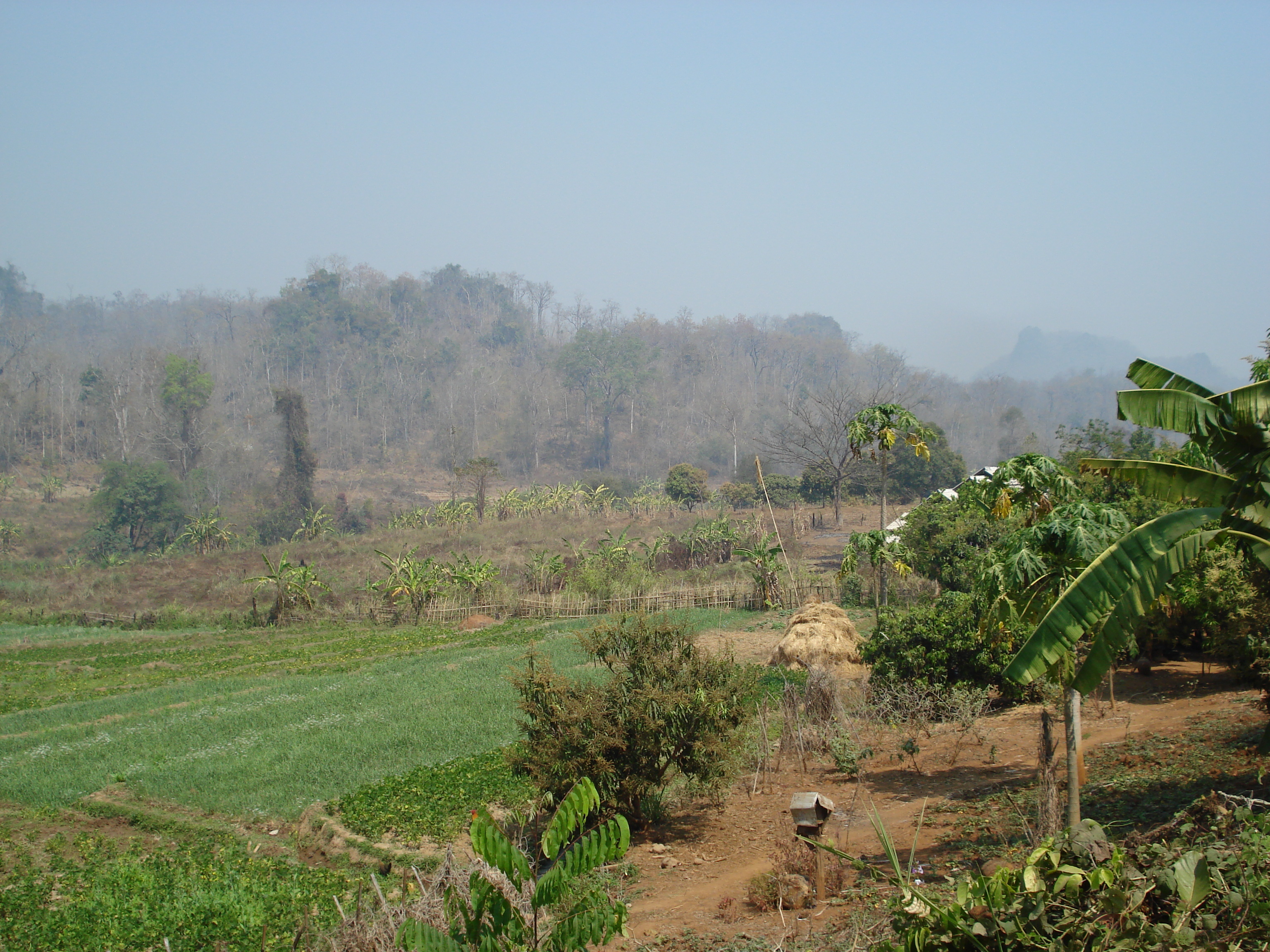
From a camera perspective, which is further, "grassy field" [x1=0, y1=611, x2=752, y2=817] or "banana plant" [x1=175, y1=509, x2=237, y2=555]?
"banana plant" [x1=175, y1=509, x2=237, y2=555]

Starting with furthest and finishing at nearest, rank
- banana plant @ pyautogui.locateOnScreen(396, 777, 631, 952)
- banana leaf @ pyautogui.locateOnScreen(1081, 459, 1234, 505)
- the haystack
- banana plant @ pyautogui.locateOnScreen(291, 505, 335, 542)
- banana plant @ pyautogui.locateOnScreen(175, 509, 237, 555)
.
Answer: banana plant @ pyautogui.locateOnScreen(291, 505, 335, 542)
banana plant @ pyautogui.locateOnScreen(175, 509, 237, 555)
the haystack
banana leaf @ pyautogui.locateOnScreen(1081, 459, 1234, 505)
banana plant @ pyautogui.locateOnScreen(396, 777, 631, 952)

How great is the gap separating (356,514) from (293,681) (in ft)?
150

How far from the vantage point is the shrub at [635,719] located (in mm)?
9359

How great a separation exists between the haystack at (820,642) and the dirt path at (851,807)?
4.56 meters

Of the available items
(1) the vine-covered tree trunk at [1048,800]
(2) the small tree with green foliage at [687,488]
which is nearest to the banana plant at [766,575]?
(1) the vine-covered tree trunk at [1048,800]

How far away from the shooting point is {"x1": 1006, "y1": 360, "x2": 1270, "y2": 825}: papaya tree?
18.6 ft

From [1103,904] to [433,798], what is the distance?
9.06 m

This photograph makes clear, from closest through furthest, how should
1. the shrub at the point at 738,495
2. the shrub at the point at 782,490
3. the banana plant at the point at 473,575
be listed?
the banana plant at the point at 473,575 → the shrub at the point at 782,490 → the shrub at the point at 738,495

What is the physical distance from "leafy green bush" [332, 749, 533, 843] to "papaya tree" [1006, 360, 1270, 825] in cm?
634

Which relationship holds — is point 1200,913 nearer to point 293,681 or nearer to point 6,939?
point 6,939

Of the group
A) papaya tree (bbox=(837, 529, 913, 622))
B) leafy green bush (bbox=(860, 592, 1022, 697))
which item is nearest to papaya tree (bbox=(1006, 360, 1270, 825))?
leafy green bush (bbox=(860, 592, 1022, 697))

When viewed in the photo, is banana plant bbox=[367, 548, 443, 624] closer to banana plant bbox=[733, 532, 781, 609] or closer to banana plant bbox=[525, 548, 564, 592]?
banana plant bbox=[525, 548, 564, 592]

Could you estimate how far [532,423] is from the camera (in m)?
93.1

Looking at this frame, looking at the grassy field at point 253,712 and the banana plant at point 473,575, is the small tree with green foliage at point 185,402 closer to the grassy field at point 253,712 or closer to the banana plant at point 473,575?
the grassy field at point 253,712
